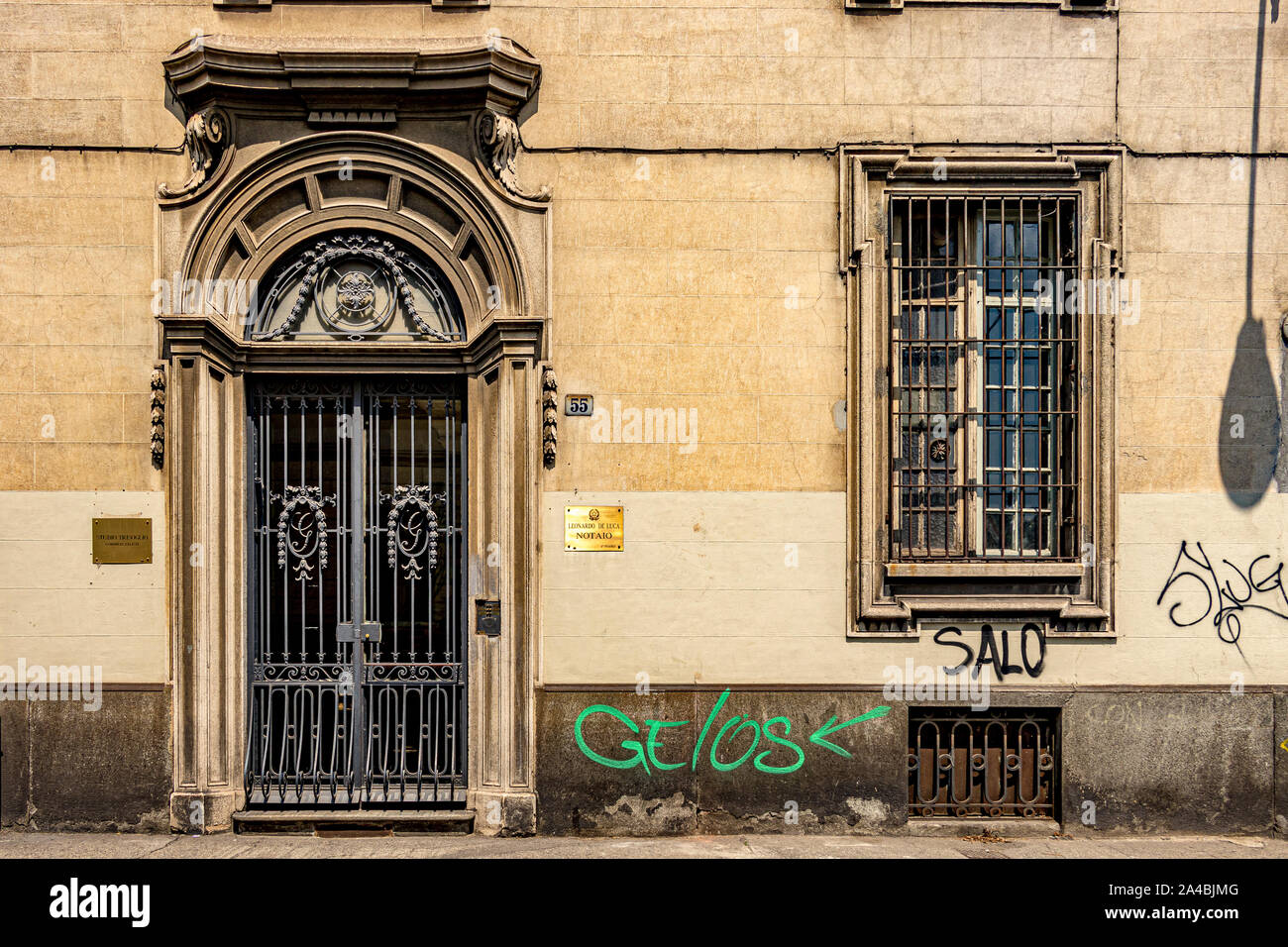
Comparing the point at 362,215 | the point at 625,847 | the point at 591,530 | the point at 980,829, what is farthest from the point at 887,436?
the point at 362,215

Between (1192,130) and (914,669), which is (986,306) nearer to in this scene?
(1192,130)

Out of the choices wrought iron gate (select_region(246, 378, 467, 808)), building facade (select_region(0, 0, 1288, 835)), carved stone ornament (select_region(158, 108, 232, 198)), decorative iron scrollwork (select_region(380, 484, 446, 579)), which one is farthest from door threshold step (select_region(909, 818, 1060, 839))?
carved stone ornament (select_region(158, 108, 232, 198))

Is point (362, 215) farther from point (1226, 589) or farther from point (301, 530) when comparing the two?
point (1226, 589)

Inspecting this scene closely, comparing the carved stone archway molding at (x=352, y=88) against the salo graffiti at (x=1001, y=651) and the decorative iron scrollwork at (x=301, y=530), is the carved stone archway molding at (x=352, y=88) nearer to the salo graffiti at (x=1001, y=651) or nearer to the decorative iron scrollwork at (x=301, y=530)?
the decorative iron scrollwork at (x=301, y=530)

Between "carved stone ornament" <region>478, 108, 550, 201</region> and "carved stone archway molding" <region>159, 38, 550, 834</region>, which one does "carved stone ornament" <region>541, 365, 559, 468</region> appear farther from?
"carved stone ornament" <region>478, 108, 550, 201</region>

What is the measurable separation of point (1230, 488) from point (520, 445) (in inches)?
197

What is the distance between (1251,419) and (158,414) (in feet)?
25.0

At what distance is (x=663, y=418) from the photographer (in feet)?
23.2

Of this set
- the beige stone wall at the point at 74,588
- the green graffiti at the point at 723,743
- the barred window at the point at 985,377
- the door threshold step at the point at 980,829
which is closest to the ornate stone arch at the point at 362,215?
the beige stone wall at the point at 74,588

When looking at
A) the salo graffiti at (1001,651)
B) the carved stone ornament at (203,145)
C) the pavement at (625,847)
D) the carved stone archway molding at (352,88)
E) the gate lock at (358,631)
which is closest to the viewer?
the pavement at (625,847)

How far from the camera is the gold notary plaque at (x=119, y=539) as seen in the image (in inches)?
276

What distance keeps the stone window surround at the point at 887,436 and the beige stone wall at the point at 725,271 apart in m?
0.12

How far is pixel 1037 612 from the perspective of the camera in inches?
277

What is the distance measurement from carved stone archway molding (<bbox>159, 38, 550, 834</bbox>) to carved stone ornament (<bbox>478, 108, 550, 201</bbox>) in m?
0.06
